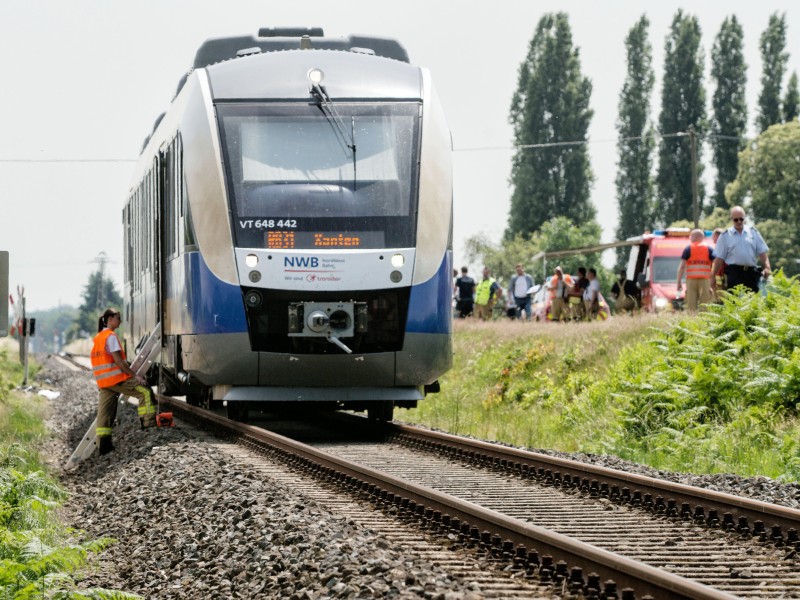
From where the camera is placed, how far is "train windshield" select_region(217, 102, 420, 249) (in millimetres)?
12875

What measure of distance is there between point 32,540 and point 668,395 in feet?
25.4

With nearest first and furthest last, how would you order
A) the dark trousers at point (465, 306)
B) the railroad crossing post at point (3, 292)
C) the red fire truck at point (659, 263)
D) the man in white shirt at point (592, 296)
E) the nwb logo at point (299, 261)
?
the railroad crossing post at point (3, 292)
the nwb logo at point (299, 261)
the man in white shirt at point (592, 296)
the red fire truck at point (659, 263)
the dark trousers at point (465, 306)

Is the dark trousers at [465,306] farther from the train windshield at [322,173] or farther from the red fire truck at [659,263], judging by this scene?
the train windshield at [322,173]

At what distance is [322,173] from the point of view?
13070 millimetres

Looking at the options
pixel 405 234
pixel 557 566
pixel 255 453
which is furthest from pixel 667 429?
pixel 557 566

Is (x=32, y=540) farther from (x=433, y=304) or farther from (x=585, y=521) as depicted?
(x=433, y=304)

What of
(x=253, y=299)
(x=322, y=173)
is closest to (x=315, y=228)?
(x=322, y=173)

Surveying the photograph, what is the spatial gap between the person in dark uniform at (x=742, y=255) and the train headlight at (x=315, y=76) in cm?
582

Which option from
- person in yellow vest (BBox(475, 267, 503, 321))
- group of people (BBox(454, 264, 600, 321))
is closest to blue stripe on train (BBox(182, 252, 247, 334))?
group of people (BBox(454, 264, 600, 321))

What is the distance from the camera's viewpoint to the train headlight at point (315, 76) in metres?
13.4

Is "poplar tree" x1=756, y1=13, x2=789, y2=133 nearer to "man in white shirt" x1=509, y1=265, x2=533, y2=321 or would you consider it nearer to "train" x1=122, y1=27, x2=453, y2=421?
"man in white shirt" x1=509, y1=265, x2=533, y2=321

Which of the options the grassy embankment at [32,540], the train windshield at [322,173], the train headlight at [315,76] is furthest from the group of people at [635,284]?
the grassy embankment at [32,540]

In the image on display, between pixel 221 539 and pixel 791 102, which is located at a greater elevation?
pixel 791 102

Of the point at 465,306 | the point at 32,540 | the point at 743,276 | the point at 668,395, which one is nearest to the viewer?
the point at 32,540
